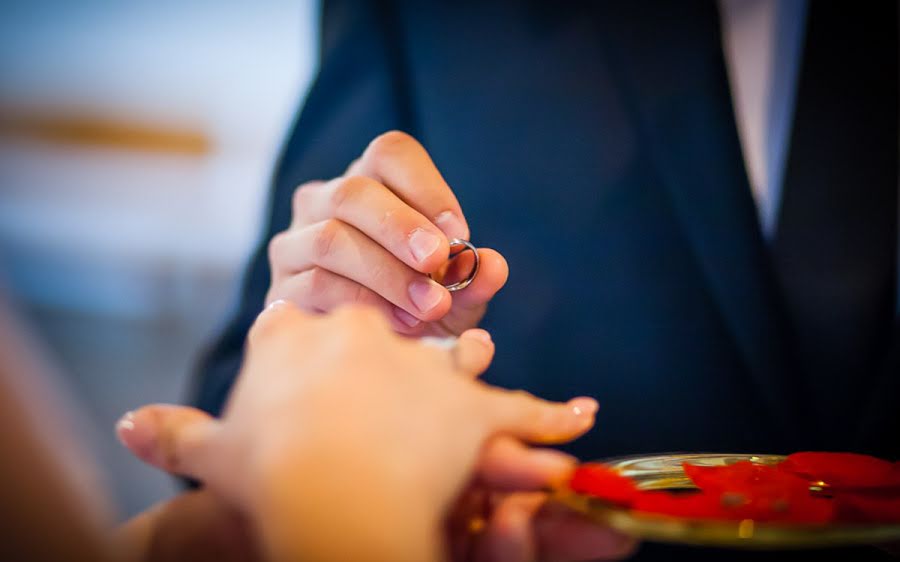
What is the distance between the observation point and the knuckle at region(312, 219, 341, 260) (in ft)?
1.83

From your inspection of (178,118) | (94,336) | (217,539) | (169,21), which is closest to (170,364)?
(94,336)

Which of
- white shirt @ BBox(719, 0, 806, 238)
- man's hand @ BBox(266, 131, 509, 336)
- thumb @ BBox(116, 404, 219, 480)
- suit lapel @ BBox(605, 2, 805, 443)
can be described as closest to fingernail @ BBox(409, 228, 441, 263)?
man's hand @ BBox(266, 131, 509, 336)

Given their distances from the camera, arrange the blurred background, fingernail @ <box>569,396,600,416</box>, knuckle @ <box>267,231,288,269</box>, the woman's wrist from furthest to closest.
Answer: the blurred background
knuckle @ <box>267,231,288,269</box>
fingernail @ <box>569,396,600,416</box>
the woman's wrist

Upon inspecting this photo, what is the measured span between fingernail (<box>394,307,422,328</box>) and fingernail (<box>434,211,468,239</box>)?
0.07 m

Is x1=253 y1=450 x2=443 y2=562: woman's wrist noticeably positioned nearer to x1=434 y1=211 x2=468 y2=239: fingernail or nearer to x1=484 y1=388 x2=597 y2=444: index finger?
x1=484 y1=388 x2=597 y2=444: index finger

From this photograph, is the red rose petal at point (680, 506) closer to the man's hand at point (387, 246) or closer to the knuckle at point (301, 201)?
the man's hand at point (387, 246)

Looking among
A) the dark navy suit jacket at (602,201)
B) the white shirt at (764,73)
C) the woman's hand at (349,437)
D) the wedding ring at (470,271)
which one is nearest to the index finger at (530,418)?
the woman's hand at (349,437)

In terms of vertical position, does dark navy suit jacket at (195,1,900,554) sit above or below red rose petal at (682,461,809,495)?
above

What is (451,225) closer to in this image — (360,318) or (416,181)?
(416,181)

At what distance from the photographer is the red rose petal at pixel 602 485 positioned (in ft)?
0.98

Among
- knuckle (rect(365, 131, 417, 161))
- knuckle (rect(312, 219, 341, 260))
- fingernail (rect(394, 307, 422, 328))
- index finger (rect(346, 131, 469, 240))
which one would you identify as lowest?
fingernail (rect(394, 307, 422, 328))

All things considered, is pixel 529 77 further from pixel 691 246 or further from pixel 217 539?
pixel 217 539

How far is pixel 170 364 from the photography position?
2.23m

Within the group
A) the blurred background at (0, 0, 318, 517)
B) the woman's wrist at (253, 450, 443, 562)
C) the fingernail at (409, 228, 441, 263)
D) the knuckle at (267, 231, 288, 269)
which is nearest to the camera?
the woman's wrist at (253, 450, 443, 562)
